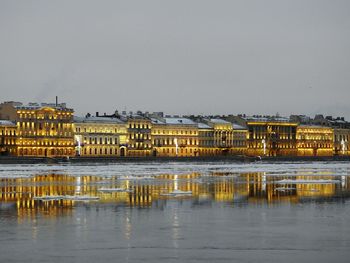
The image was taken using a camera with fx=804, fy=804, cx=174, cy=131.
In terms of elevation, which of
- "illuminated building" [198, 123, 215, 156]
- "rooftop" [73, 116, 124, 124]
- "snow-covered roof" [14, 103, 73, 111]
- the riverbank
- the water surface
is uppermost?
"snow-covered roof" [14, 103, 73, 111]

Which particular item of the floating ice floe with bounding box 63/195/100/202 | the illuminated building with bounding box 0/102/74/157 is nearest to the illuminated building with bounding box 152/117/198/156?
the illuminated building with bounding box 0/102/74/157

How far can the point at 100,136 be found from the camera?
411 ft

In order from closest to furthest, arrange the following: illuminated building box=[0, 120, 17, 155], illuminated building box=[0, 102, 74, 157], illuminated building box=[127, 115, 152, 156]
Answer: illuminated building box=[0, 120, 17, 155] → illuminated building box=[0, 102, 74, 157] → illuminated building box=[127, 115, 152, 156]

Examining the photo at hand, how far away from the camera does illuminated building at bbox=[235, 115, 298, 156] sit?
14375cm

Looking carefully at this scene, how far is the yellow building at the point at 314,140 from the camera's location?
151 meters

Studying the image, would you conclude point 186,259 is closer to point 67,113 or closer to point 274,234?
point 274,234

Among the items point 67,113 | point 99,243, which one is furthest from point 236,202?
point 67,113

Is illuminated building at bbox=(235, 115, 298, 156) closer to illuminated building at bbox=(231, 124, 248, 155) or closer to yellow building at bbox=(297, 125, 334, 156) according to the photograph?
illuminated building at bbox=(231, 124, 248, 155)

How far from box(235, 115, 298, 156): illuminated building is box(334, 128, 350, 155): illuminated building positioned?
13.0m

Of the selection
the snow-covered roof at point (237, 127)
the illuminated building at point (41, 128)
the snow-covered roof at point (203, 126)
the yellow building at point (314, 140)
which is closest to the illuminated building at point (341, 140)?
the yellow building at point (314, 140)

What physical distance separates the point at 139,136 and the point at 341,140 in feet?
163

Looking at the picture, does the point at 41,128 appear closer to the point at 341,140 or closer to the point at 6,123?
the point at 6,123

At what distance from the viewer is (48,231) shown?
1719 cm

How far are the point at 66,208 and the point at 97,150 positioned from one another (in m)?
103
